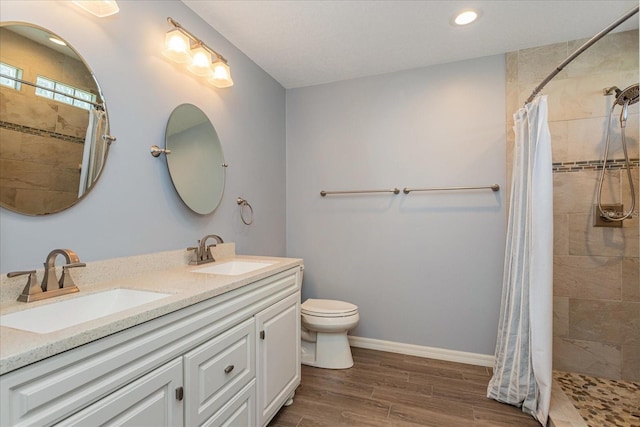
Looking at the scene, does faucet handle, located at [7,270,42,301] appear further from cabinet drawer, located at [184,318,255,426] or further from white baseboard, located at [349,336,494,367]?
white baseboard, located at [349,336,494,367]

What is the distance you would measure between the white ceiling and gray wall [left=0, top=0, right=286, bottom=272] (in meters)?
0.25

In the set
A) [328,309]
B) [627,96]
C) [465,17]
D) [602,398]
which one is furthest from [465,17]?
[602,398]

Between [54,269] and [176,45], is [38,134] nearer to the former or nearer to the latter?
[54,269]

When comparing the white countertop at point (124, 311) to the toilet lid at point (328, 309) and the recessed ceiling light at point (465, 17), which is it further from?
the recessed ceiling light at point (465, 17)

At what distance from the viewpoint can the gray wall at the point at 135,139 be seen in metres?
1.14

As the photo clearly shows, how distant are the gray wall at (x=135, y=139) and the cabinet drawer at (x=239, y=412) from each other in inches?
32.2

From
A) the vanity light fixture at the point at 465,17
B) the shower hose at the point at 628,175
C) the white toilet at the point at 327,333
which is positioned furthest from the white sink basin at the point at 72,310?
the shower hose at the point at 628,175

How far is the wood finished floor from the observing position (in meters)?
1.70

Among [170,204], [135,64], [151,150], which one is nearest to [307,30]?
[135,64]

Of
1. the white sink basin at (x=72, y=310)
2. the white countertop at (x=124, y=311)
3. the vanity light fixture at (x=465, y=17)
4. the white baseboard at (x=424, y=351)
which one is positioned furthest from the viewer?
the white baseboard at (x=424, y=351)

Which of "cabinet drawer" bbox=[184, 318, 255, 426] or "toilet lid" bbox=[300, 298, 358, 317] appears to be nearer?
"cabinet drawer" bbox=[184, 318, 255, 426]

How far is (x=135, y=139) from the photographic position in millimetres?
1469

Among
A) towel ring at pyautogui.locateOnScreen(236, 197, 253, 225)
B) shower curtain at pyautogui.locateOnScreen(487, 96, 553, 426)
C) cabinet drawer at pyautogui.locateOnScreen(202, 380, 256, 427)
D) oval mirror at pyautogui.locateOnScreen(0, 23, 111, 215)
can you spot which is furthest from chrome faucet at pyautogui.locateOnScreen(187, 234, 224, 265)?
shower curtain at pyautogui.locateOnScreen(487, 96, 553, 426)

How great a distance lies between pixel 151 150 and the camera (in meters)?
1.54
